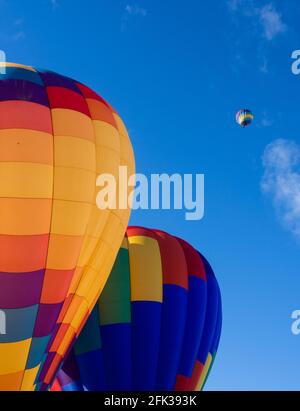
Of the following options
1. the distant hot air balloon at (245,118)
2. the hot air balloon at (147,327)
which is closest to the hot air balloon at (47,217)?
the hot air balloon at (147,327)

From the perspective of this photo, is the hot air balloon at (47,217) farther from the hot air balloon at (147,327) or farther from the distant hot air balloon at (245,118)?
the distant hot air balloon at (245,118)

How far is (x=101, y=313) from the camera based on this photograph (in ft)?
36.0

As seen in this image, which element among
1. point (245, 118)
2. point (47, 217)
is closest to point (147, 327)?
point (47, 217)

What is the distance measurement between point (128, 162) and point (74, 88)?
4.97 feet

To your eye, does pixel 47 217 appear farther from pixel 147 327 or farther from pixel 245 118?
pixel 245 118

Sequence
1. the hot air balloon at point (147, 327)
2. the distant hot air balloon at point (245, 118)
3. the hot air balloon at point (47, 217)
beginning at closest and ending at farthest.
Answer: the hot air balloon at point (47, 217) → the hot air balloon at point (147, 327) → the distant hot air balloon at point (245, 118)

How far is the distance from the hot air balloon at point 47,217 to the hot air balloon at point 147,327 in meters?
1.52

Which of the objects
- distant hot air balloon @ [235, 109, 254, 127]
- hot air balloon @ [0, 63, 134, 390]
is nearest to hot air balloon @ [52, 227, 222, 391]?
hot air balloon @ [0, 63, 134, 390]

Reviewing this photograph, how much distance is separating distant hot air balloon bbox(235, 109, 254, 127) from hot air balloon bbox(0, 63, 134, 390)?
8861 millimetres

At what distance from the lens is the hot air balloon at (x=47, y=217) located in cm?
816

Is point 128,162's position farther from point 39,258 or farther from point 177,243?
point 177,243

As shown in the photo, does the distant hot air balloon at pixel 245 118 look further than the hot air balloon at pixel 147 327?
Yes

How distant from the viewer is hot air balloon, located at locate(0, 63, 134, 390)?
816 cm
